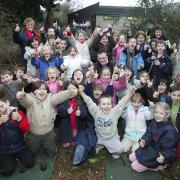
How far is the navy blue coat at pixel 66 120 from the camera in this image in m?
5.68

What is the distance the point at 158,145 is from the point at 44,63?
2930mm

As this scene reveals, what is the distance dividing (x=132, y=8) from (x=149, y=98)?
684 centimetres

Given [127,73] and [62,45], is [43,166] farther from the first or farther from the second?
[62,45]

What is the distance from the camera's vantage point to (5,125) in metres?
5.01

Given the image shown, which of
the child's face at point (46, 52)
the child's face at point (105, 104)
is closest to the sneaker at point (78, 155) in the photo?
the child's face at point (105, 104)

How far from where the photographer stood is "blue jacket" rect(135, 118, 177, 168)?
4.95m

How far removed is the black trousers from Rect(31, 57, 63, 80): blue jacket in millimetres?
2005

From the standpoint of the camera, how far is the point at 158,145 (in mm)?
5090

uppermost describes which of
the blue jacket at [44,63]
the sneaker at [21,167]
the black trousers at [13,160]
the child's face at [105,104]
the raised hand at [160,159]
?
the blue jacket at [44,63]

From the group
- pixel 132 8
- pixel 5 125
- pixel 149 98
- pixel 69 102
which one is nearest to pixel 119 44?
pixel 149 98

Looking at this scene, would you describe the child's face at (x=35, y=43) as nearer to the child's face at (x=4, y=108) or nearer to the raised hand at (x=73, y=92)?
the raised hand at (x=73, y=92)

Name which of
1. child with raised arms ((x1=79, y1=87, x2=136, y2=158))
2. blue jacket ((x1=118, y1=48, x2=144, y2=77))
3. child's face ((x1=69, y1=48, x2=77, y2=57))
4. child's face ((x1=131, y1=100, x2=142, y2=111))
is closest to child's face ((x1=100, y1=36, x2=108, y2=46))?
blue jacket ((x1=118, y1=48, x2=144, y2=77))

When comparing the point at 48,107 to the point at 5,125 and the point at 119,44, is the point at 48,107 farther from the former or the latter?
the point at 119,44

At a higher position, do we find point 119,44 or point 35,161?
point 119,44
